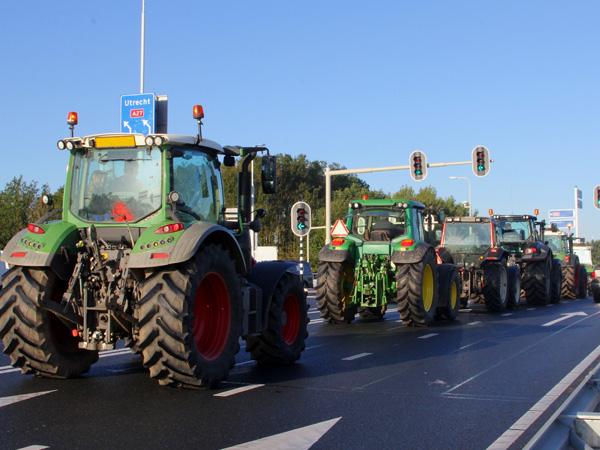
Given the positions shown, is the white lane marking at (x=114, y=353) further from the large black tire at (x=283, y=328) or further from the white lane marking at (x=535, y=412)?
the white lane marking at (x=535, y=412)

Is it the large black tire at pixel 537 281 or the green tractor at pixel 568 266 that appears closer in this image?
the large black tire at pixel 537 281

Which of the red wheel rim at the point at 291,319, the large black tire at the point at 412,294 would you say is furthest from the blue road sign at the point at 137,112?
the red wheel rim at the point at 291,319

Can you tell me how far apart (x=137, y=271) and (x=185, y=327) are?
781mm

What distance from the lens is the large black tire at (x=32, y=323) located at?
7121 mm

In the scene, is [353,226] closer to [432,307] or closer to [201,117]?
[432,307]

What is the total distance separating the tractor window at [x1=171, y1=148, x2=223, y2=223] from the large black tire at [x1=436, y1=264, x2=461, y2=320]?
8526 millimetres

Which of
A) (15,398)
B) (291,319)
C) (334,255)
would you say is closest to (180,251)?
(15,398)

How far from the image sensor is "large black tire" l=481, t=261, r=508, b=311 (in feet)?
62.2

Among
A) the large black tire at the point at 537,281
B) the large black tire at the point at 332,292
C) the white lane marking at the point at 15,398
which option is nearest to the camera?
the white lane marking at the point at 15,398

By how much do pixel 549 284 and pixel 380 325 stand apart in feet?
32.8

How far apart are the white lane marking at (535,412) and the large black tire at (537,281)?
13.8 metres

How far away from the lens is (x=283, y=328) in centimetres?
929

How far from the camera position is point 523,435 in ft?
18.1

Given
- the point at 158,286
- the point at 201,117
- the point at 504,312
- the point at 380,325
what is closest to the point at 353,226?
the point at 380,325
